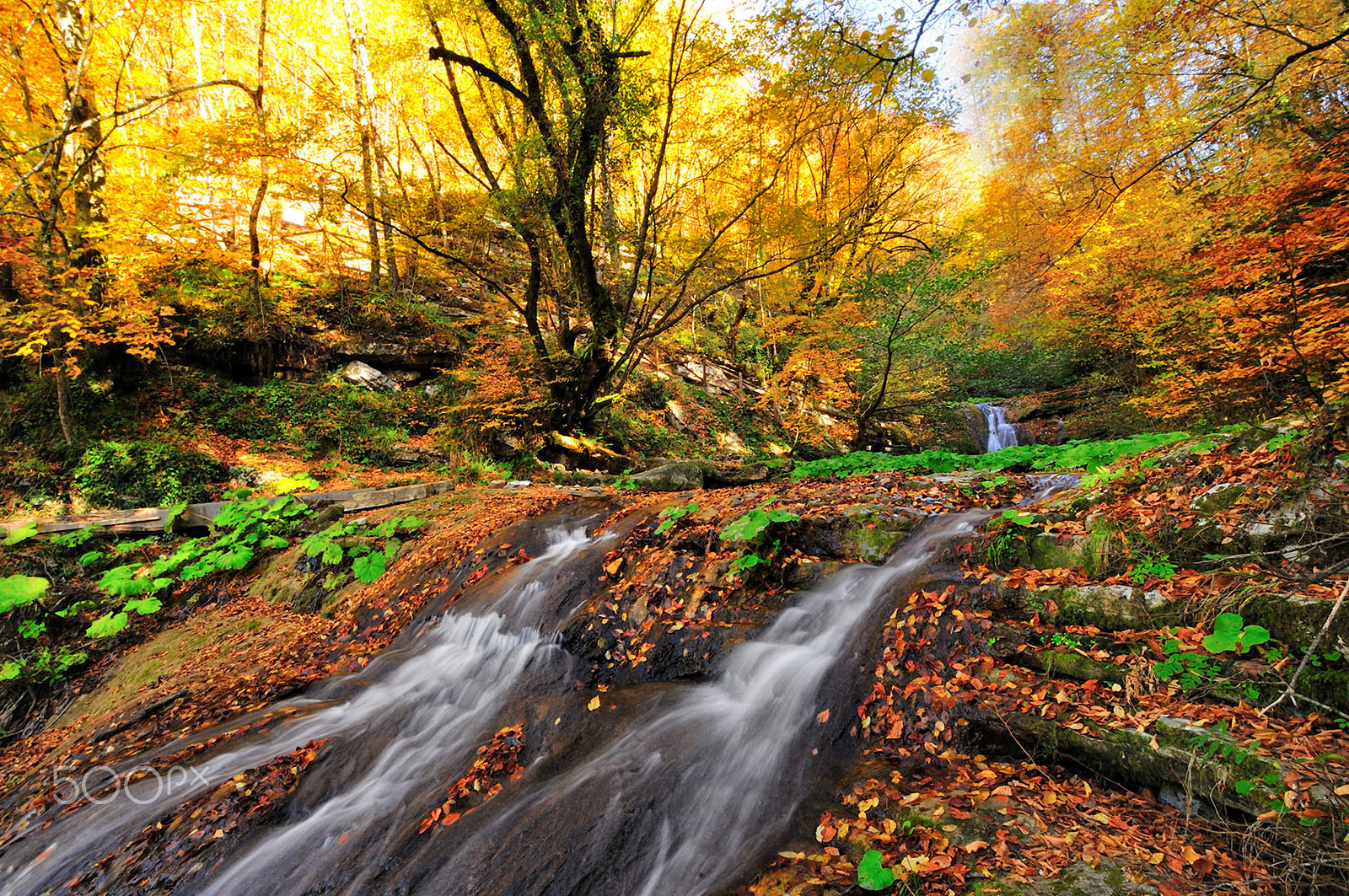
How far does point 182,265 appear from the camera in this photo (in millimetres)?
10352

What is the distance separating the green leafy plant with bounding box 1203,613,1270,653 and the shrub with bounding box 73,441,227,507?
12.9m

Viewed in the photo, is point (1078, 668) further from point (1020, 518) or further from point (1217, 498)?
point (1217, 498)

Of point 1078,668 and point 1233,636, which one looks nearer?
point 1233,636

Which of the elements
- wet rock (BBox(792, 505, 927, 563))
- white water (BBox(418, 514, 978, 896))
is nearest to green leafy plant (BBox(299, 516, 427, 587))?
white water (BBox(418, 514, 978, 896))

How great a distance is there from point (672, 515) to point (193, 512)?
8.23 meters

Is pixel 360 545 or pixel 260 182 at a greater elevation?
→ pixel 260 182

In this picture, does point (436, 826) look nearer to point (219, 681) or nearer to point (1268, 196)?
point (219, 681)

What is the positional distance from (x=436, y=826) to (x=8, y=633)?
7.04m

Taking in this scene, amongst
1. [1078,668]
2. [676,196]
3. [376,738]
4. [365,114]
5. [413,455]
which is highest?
[365,114]

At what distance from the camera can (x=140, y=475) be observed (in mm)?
8555

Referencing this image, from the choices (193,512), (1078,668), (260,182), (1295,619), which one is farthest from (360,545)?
(260,182)

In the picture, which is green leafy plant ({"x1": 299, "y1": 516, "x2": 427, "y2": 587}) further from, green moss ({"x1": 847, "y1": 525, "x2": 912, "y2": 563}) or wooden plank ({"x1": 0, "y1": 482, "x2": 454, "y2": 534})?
green moss ({"x1": 847, "y1": 525, "x2": 912, "y2": 563})

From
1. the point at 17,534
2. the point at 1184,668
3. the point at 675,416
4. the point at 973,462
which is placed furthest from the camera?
the point at 675,416

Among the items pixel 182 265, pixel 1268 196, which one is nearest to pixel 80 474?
pixel 182 265
